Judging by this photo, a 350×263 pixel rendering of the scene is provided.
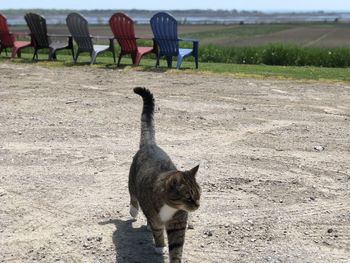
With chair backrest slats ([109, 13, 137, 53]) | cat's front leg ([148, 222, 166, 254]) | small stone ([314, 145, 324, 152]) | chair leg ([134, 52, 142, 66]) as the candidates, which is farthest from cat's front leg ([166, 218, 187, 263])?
chair backrest slats ([109, 13, 137, 53])

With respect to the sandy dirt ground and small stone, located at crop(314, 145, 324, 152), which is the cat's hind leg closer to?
the sandy dirt ground

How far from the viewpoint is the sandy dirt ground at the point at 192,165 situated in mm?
4496

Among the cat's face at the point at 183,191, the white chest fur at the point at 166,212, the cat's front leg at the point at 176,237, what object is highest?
the cat's face at the point at 183,191

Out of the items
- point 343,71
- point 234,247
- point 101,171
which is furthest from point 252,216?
point 343,71

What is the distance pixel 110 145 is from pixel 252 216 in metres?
2.60

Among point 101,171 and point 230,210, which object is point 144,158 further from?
point 101,171

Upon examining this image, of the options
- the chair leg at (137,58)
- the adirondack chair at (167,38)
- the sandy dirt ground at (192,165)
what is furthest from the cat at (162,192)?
the chair leg at (137,58)

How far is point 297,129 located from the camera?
7.98 metres

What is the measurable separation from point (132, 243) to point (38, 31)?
13065 millimetres

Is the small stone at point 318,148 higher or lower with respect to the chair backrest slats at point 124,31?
lower

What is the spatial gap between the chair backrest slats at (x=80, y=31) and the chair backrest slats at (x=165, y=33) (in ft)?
6.49

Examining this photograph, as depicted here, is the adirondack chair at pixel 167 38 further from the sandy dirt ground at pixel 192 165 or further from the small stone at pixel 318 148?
the small stone at pixel 318 148

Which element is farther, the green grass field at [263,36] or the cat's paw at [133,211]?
the green grass field at [263,36]

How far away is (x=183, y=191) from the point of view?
367cm
